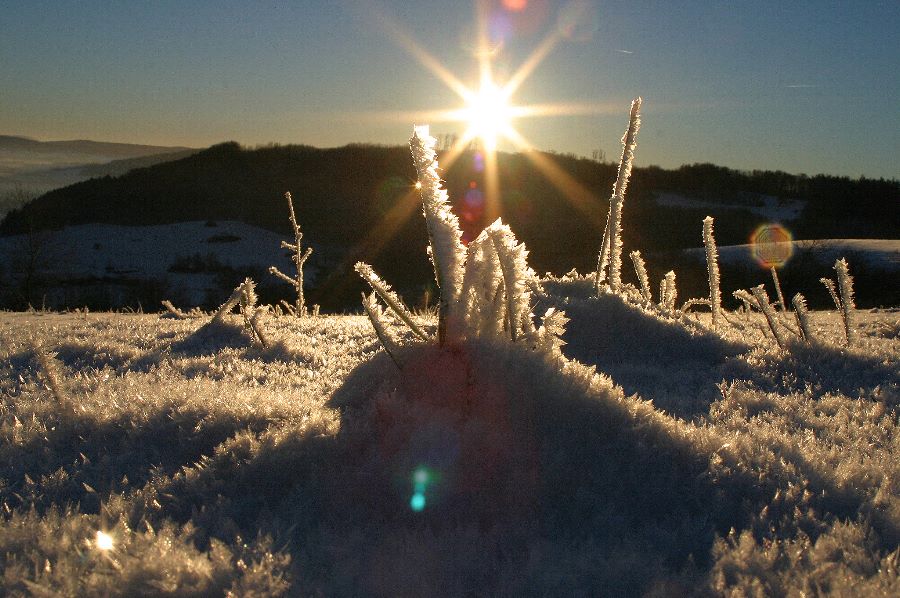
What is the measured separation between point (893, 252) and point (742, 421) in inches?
711

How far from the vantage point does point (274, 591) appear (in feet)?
2.99

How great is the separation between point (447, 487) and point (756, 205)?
47.4m

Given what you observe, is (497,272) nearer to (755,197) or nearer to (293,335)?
(293,335)

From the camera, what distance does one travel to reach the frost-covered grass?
949mm

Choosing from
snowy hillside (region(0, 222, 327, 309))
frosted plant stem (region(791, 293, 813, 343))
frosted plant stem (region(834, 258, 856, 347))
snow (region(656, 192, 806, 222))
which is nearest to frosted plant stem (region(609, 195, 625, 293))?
frosted plant stem (region(791, 293, 813, 343))

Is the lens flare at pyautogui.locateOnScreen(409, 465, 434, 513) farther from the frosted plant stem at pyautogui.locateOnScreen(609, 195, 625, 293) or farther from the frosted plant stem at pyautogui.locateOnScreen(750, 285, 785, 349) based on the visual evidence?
the frosted plant stem at pyautogui.locateOnScreen(750, 285, 785, 349)

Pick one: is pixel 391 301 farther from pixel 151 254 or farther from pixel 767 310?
pixel 151 254

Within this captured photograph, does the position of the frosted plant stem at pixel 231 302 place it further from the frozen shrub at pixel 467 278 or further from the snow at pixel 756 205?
the snow at pixel 756 205

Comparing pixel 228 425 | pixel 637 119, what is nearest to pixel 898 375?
pixel 637 119

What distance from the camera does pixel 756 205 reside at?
43125mm

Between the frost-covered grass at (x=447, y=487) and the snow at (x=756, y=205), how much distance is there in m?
39.6

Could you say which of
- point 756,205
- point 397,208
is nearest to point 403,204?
point 397,208

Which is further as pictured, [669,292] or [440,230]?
[669,292]

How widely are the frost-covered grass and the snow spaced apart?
39.6 metres
